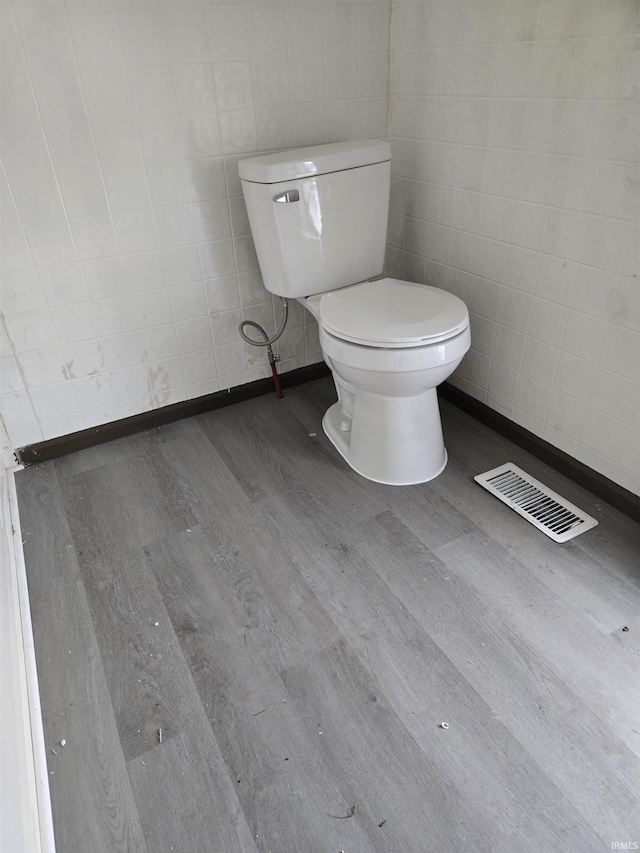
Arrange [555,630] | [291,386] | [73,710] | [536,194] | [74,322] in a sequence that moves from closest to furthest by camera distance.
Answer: [73,710], [555,630], [536,194], [74,322], [291,386]

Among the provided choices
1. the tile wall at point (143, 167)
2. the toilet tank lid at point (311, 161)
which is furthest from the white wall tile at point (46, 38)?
the toilet tank lid at point (311, 161)

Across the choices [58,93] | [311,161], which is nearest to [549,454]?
[311,161]

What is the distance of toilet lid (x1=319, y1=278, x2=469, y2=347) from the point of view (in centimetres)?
141

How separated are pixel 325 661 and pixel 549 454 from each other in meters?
0.90

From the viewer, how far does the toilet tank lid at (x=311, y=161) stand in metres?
1.56

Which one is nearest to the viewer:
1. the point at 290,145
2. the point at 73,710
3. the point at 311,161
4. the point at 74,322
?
the point at 73,710

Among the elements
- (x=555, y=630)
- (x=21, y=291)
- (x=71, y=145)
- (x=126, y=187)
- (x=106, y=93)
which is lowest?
(x=555, y=630)

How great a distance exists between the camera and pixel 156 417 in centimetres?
194

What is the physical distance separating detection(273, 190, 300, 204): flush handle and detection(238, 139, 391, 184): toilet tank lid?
3 centimetres

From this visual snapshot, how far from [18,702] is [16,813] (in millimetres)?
249

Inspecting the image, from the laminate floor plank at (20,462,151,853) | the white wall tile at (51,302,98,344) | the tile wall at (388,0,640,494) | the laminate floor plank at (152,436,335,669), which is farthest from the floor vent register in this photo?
the white wall tile at (51,302,98,344)

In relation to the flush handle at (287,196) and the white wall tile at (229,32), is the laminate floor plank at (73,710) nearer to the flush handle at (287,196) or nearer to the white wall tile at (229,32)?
the flush handle at (287,196)

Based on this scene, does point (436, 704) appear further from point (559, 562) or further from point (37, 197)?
point (37, 197)

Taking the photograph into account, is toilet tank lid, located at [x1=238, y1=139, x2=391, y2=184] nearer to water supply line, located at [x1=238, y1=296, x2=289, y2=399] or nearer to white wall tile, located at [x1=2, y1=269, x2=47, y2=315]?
water supply line, located at [x1=238, y1=296, x2=289, y2=399]
